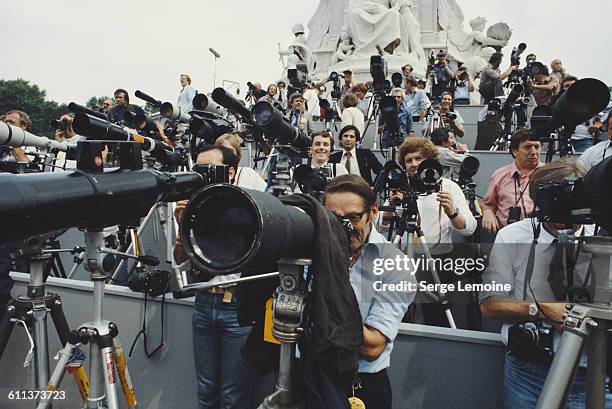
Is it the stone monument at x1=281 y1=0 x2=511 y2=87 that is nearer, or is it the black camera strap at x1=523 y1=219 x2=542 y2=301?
the black camera strap at x1=523 y1=219 x2=542 y2=301

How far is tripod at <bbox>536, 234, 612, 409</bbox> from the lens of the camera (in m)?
1.26

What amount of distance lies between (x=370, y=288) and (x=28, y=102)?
4481 centimetres

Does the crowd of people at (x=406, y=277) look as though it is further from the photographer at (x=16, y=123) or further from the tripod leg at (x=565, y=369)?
the photographer at (x=16, y=123)

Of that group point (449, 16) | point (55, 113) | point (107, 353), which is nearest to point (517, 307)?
point (107, 353)

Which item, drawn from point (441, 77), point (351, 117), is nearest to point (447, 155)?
point (351, 117)

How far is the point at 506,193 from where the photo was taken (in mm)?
3650

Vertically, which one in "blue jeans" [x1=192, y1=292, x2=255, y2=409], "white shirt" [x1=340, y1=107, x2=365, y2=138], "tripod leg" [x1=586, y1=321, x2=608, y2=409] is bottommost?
"blue jeans" [x1=192, y1=292, x2=255, y2=409]

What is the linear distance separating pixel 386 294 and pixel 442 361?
0.68 m

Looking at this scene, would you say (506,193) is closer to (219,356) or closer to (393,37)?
(219,356)

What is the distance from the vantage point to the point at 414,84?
30.8ft

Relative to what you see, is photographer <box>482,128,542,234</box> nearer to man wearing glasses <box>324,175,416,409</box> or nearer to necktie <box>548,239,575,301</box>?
necktie <box>548,239,575,301</box>

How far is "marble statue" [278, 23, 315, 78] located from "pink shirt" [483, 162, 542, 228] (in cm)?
1549

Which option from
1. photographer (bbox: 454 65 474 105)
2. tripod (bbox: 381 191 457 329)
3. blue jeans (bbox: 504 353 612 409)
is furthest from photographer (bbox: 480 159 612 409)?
photographer (bbox: 454 65 474 105)

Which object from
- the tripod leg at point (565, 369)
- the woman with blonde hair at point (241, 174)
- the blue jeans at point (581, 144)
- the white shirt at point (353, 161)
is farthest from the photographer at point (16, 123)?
the blue jeans at point (581, 144)
